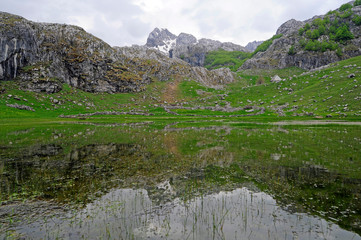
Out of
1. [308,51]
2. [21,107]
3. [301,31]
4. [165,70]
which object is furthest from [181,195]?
[301,31]

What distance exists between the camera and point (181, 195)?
1408 centimetres

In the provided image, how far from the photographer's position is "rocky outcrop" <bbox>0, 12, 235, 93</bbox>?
102 m

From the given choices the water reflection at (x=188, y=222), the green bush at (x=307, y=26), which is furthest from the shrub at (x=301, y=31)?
the water reflection at (x=188, y=222)

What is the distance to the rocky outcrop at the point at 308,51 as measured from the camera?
476ft

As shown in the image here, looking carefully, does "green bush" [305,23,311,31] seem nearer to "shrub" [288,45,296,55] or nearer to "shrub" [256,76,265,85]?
"shrub" [288,45,296,55]

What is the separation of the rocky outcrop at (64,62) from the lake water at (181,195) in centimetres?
10340

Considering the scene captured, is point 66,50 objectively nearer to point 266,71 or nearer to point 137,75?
point 137,75

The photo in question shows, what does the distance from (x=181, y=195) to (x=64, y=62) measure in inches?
5327

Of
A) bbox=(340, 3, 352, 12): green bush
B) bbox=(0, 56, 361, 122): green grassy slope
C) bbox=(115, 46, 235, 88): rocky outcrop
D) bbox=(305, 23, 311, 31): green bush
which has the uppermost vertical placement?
bbox=(340, 3, 352, 12): green bush

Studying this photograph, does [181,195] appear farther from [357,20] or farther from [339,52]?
[357,20]

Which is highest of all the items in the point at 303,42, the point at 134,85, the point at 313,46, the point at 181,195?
the point at 303,42

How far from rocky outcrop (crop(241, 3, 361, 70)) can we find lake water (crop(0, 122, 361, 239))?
162 meters

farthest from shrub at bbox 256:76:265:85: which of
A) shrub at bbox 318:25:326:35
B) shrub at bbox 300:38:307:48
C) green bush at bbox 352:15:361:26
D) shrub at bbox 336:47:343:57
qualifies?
green bush at bbox 352:15:361:26

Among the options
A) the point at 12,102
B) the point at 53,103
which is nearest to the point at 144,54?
the point at 53,103
